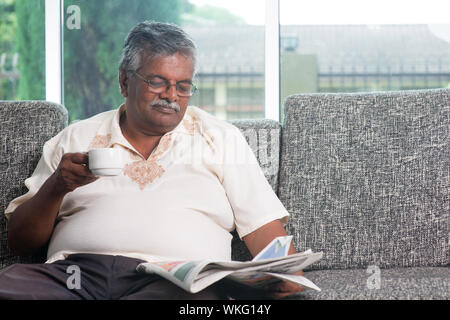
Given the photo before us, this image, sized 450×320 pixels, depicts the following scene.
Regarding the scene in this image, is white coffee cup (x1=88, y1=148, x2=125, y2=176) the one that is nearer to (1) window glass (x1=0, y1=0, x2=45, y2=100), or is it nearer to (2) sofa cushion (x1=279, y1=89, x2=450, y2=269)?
(2) sofa cushion (x1=279, y1=89, x2=450, y2=269)

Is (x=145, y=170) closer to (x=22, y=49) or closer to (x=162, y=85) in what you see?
(x=162, y=85)

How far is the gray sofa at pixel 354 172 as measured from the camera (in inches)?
71.6

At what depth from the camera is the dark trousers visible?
134 centimetres

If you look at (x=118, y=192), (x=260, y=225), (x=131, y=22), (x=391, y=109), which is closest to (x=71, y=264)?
(x=118, y=192)

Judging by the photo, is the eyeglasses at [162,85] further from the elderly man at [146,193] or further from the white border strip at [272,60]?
the white border strip at [272,60]

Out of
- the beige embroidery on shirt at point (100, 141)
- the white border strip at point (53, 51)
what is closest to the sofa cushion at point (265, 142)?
the beige embroidery on shirt at point (100, 141)

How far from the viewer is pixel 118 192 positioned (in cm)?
168

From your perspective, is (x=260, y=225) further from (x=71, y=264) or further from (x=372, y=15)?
(x=372, y=15)

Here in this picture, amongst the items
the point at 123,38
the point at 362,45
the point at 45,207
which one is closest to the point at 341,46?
the point at 362,45

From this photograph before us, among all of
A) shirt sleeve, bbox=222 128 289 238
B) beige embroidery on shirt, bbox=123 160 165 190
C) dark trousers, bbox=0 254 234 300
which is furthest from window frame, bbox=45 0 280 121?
dark trousers, bbox=0 254 234 300
